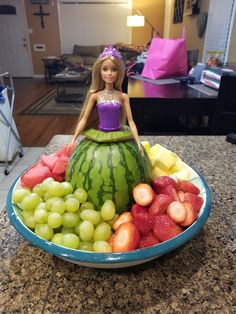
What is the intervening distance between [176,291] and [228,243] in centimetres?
19

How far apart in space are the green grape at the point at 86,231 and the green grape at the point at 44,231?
0.06 m

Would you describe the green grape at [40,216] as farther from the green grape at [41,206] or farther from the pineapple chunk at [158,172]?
the pineapple chunk at [158,172]

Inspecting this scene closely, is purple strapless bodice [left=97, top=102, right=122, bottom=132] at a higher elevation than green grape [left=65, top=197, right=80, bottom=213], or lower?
higher

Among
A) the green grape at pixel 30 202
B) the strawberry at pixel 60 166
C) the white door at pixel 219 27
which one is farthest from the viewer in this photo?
the white door at pixel 219 27

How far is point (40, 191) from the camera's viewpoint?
558mm

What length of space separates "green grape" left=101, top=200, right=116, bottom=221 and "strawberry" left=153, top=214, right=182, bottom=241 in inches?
3.6

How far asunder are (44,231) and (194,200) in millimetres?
304

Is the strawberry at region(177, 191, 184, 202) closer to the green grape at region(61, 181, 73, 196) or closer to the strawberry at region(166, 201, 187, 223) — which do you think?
the strawberry at region(166, 201, 187, 223)

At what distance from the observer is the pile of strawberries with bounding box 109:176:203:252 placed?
0.47m

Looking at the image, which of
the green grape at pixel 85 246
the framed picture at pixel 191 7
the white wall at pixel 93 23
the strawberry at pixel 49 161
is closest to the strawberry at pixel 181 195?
the green grape at pixel 85 246

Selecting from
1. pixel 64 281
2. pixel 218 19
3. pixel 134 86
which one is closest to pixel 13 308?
pixel 64 281

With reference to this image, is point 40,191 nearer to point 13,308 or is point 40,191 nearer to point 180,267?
point 13,308

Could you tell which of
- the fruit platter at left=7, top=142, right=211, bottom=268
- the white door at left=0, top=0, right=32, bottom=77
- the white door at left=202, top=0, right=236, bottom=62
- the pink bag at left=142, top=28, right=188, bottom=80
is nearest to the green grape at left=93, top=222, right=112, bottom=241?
the fruit platter at left=7, top=142, right=211, bottom=268

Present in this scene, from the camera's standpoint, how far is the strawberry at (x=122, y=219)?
519 mm
